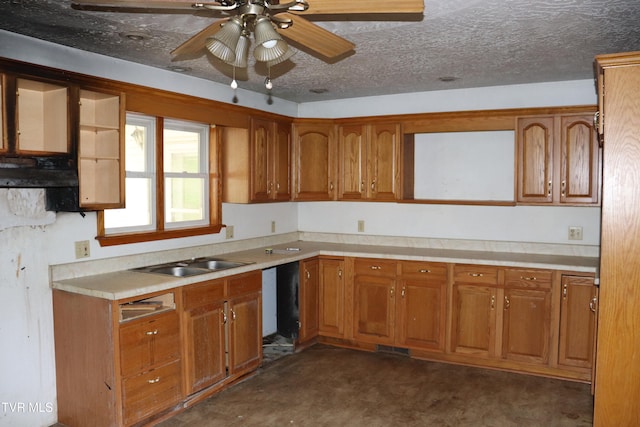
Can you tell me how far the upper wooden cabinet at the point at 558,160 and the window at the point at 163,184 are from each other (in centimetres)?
269

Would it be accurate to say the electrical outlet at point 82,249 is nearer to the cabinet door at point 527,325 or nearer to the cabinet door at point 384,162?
the cabinet door at point 384,162

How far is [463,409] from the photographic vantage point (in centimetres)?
353

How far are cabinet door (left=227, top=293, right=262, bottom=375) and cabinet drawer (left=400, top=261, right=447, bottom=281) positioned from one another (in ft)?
4.38

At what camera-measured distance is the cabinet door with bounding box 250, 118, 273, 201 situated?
4.55 meters

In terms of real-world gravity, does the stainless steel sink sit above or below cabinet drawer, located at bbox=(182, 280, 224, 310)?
above

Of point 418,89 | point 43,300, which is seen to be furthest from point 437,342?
point 43,300

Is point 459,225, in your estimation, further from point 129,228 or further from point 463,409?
point 129,228

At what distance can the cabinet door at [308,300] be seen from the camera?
4691 millimetres

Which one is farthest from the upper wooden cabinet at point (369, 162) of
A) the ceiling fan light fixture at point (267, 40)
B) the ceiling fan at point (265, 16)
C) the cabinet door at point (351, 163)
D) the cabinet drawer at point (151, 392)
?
the ceiling fan light fixture at point (267, 40)

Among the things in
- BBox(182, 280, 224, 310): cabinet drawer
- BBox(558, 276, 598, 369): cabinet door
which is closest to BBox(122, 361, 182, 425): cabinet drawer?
BBox(182, 280, 224, 310): cabinet drawer

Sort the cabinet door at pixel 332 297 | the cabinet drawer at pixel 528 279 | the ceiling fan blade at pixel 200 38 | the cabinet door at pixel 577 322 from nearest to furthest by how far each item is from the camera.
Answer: the ceiling fan blade at pixel 200 38 < the cabinet door at pixel 577 322 < the cabinet drawer at pixel 528 279 < the cabinet door at pixel 332 297

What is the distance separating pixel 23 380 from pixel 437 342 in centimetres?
313

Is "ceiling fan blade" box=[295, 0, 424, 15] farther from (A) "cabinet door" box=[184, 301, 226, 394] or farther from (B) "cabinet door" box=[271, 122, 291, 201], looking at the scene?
(B) "cabinet door" box=[271, 122, 291, 201]

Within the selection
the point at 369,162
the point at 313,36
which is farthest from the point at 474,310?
the point at 313,36
